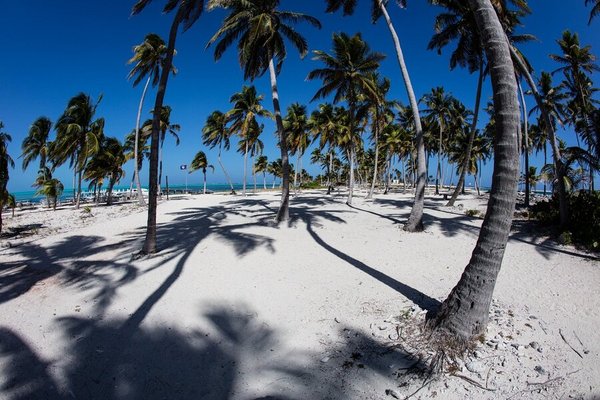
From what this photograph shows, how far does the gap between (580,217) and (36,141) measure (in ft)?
150

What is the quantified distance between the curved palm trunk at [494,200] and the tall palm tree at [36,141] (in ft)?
138

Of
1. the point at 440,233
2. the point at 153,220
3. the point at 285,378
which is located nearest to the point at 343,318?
the point at 285,378

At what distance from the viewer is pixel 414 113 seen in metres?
12.6

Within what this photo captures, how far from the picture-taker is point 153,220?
916 centimetres

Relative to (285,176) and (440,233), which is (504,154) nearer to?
(440,233)

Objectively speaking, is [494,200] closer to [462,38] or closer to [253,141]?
[462,38]

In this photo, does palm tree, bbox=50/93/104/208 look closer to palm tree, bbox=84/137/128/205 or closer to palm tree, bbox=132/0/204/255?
palm tree, bbox=84/137/128/205

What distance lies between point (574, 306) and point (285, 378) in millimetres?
5483

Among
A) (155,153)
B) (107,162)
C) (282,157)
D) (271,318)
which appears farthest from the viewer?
(107,162)

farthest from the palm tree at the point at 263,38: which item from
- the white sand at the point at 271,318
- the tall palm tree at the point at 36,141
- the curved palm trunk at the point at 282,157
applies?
the tall palm tree at the point at 36,141

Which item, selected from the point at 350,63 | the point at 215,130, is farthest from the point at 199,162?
the point at 350,63

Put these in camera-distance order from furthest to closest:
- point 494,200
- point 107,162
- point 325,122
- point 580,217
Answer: point 325,122 → point 107,162 → point 580,217 → point 494,200

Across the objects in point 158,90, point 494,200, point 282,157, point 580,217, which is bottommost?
point 580,217

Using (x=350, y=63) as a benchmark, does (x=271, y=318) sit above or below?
below
